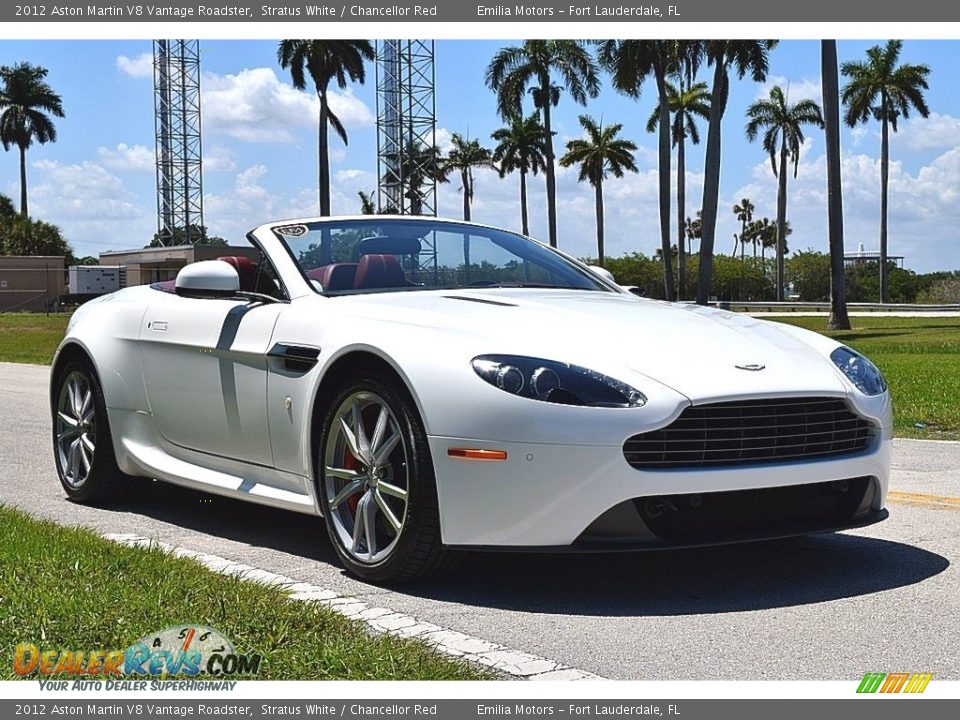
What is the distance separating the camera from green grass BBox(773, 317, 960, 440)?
35.3ft

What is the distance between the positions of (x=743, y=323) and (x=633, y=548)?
147 centimetres

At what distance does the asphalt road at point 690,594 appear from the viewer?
13.3 feet

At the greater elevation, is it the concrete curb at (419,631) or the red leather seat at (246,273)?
the red leather seat at (246,273)

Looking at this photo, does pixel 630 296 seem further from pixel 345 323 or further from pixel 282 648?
pixel 282 648

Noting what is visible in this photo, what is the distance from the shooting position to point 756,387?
15.5 ft

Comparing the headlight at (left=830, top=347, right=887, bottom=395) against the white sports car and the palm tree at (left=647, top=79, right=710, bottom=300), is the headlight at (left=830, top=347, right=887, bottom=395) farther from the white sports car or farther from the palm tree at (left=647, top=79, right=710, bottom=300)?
the palm tree at (left=647, top=79, right=710, bottom=300)

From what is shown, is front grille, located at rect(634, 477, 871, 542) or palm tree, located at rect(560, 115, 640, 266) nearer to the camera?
front grille, located at rect(634, 477, 871, 542)

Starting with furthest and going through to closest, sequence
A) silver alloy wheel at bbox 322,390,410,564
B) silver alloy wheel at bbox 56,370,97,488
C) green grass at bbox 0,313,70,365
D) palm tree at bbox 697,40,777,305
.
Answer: palm tree at bbox 697,40,777,305 → green grass at bbox 0,313,70,365 → silver alloy wheel at bbox 56,370,97,488 → silver alloy wheel at bbox 322,390,410,564

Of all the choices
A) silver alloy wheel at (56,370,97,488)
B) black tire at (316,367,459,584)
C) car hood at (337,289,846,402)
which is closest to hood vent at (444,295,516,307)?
car hood at (337,289,846,402)

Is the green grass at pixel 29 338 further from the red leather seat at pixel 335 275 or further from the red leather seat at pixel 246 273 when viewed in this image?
the red leather seat at pixel 335 275

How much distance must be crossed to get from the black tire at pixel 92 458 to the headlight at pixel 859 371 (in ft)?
12.3

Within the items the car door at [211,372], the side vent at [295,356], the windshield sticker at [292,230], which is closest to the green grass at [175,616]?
the car door at [211,372]

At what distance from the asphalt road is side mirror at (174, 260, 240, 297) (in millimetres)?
1171
